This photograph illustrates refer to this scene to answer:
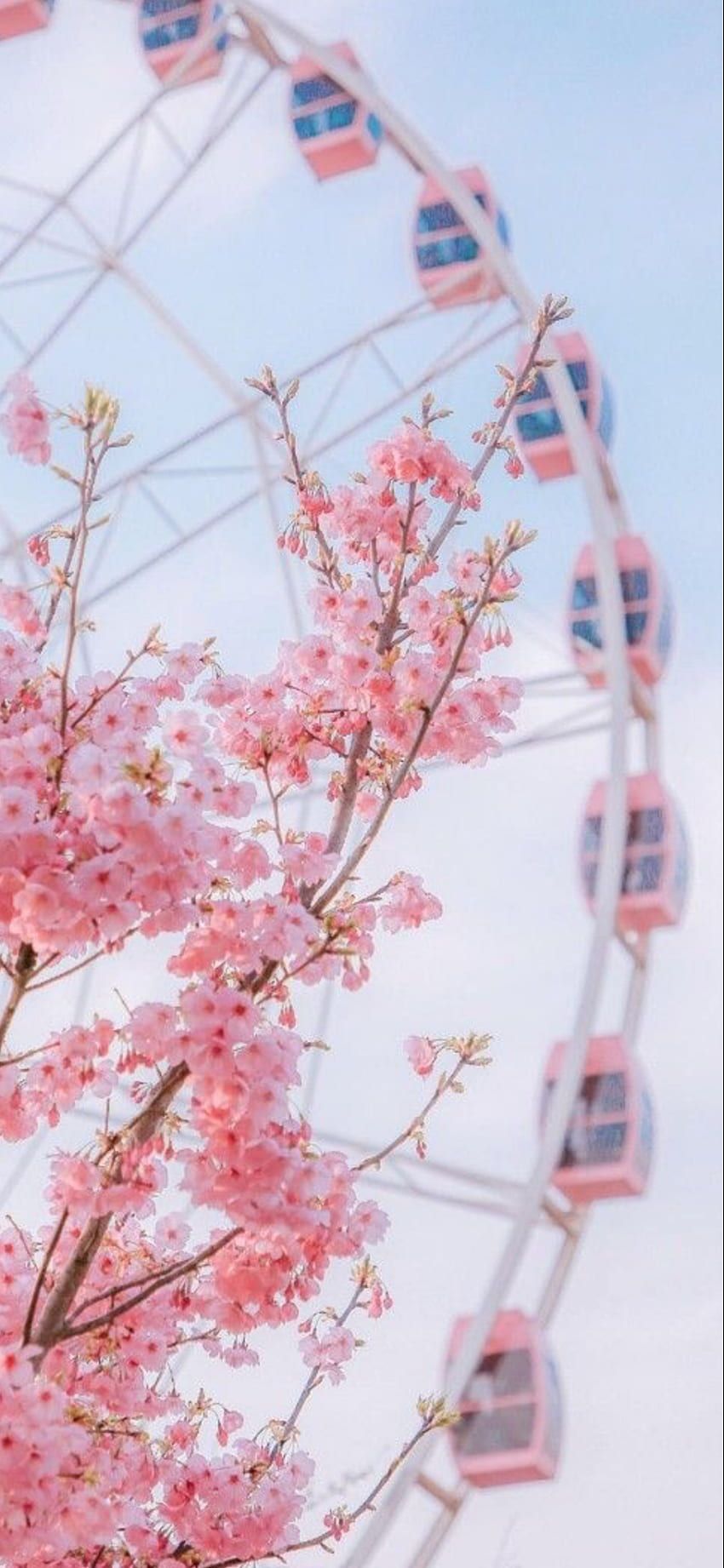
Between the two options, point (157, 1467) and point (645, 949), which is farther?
point (645, 949)

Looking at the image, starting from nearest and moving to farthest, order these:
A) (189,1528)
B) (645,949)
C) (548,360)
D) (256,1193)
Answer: (256,1193) → (548,360) → (189,1528) → (645,949)

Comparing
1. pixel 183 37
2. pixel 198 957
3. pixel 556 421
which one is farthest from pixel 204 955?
pixel 183 37

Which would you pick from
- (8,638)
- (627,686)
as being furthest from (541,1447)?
(8,638)

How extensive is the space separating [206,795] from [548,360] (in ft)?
3.94

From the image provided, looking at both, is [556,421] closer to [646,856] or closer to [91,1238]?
[646,856]

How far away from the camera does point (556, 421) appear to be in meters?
16.8

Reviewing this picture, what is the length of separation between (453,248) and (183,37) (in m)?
2.80

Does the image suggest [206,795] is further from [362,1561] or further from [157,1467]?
[362,1561]

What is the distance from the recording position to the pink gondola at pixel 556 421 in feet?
54.9

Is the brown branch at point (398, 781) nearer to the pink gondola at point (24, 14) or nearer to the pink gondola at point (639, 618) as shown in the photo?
the pink gondola at point (639, 618)

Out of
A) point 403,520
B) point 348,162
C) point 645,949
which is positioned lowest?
point 403,520

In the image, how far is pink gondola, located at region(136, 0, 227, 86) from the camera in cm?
1831

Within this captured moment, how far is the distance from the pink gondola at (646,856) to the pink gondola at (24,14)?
24.9ft

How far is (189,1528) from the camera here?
17.7 feet
